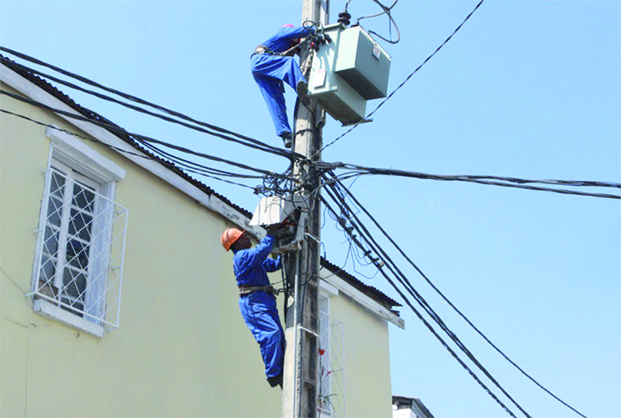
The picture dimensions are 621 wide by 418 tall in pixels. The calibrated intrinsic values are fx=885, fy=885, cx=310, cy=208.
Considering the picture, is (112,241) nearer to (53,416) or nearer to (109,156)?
(109,156)

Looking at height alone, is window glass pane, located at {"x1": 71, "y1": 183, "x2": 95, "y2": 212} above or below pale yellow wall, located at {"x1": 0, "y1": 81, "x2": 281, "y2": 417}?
above

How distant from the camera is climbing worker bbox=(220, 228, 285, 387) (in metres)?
7.82

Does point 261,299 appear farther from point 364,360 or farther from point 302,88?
point 364,360

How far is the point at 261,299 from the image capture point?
8.17m

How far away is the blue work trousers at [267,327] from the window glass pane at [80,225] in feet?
6.78

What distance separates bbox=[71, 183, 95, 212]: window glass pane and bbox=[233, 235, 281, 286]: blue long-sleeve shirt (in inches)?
78.1

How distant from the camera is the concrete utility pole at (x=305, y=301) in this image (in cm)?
739

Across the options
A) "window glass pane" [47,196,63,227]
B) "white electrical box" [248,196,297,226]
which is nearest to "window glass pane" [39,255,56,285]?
"window glass pane" [47,196,63,227]

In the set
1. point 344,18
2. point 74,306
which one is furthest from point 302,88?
point 74,306

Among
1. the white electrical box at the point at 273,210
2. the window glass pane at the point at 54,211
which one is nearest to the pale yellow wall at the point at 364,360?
the window glass pane at the point at 54,211

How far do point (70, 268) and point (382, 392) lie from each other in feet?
19.6

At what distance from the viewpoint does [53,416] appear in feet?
26.7

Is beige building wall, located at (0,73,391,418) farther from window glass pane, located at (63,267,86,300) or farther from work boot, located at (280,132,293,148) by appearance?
work boot, located at (280,132,293,148)

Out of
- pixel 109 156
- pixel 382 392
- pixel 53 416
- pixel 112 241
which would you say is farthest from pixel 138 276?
pixel 382 392
